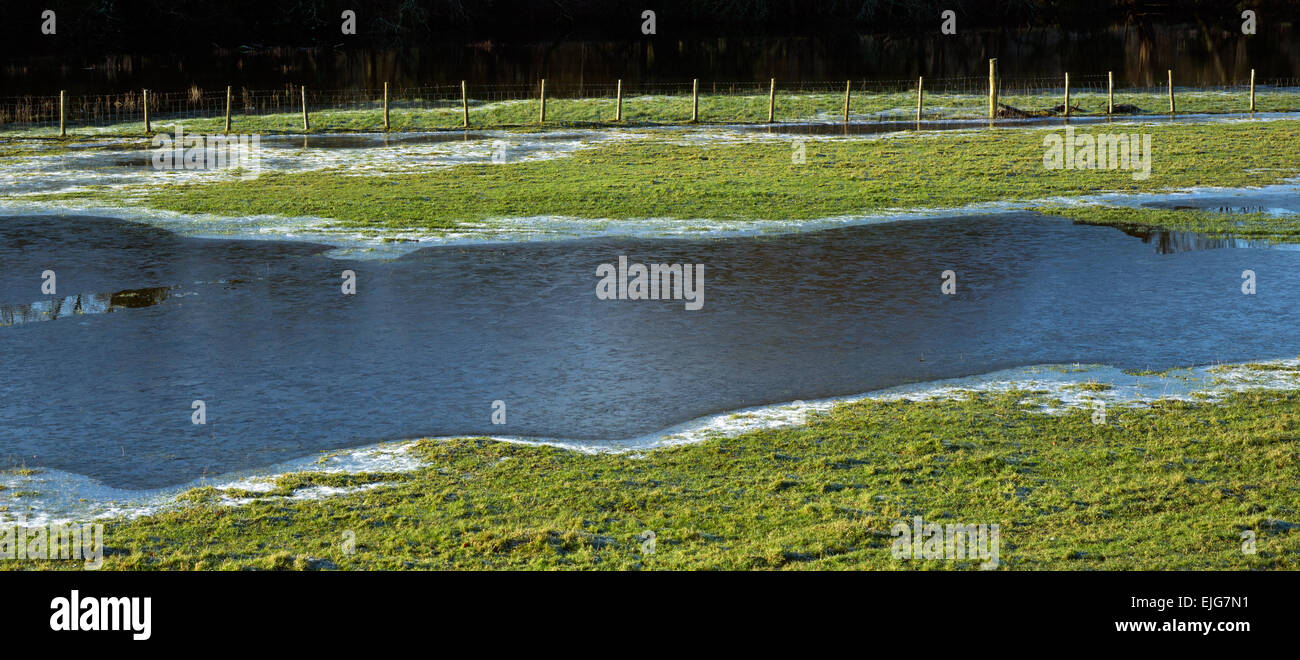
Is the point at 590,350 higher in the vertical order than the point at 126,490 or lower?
higher

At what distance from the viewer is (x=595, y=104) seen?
178 feet

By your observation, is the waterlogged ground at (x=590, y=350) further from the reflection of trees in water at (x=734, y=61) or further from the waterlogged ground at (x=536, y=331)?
the reflection of trees in water at (x=734, y=61)

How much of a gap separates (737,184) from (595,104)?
78.7 ft

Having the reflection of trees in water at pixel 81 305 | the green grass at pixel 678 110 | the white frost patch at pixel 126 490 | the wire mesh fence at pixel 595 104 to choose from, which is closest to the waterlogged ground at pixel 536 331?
the reflection of trees in water at pixel 81 305

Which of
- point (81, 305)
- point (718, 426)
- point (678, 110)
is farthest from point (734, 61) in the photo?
point (718, 426)

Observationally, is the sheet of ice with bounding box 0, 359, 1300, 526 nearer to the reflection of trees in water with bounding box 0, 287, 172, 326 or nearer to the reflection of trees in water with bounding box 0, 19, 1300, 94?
the reflection of trees in water with bounding box 0, 287, 172, 326

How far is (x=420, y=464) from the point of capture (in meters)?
11.6

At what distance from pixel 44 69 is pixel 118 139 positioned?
38878mm

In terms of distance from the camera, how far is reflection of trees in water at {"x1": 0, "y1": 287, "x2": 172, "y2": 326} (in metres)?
18.3

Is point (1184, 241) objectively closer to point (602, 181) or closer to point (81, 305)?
point (602, 181)

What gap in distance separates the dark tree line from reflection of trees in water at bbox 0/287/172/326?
249 feet

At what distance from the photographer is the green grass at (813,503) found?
920cm

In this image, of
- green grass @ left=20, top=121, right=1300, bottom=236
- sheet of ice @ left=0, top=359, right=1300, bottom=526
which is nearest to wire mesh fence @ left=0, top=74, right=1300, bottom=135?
green grass @ left=20, top=121, right=1300, bottom=236
